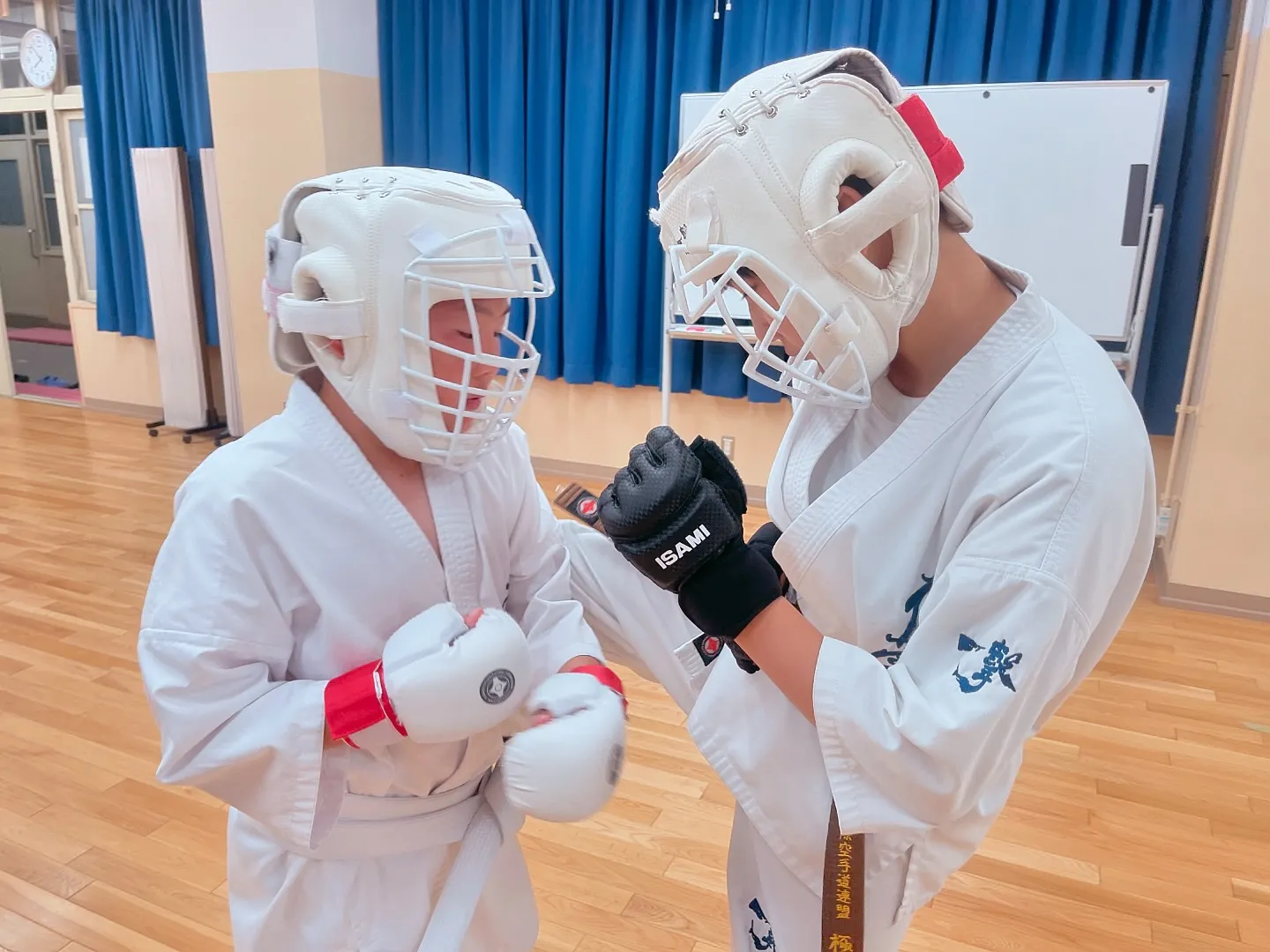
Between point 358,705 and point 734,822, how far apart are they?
669 millimetres

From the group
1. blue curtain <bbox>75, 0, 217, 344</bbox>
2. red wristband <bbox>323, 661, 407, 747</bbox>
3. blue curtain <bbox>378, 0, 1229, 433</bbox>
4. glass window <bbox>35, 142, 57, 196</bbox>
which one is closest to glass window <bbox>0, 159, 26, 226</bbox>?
glass window <bbox>35, 142, 57, 196</bbox>

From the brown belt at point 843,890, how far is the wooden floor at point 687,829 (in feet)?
2.69

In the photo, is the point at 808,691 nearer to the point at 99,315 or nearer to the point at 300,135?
the point at 300,135

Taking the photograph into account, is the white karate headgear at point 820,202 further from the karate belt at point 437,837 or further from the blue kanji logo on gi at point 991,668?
the karate belt at point 437,837

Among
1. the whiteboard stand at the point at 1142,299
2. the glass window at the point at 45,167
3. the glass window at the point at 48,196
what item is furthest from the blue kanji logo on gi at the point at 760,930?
the glass window at the point at 45,167

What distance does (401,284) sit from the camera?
1.02 m

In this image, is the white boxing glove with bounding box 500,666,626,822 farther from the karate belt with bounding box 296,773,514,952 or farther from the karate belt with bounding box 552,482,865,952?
the karate belt with bounding box 552,482,865,952

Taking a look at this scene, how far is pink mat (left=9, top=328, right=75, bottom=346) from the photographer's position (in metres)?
7.46

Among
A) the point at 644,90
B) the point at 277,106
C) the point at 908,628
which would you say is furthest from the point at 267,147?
the point at 908,628

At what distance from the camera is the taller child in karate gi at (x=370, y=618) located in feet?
3.24

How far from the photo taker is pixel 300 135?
461 centimetres

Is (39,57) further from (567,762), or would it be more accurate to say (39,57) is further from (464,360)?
(567,762)

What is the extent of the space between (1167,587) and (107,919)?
354cm

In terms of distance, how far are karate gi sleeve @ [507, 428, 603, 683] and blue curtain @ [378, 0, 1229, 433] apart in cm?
296
